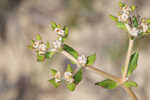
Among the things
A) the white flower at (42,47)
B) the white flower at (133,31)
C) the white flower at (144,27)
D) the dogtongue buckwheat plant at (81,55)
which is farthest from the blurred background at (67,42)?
the white flower at (42,47)

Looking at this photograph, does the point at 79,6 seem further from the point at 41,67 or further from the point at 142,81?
the point at 142,81

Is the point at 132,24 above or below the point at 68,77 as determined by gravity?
above

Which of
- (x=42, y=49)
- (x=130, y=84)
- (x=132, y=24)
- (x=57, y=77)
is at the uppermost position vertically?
(x=132, y=24)

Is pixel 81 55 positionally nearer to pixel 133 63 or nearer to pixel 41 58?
pixel 41 58

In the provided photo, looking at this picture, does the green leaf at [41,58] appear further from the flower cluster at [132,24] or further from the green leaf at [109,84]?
the flower cluster at [132,24]

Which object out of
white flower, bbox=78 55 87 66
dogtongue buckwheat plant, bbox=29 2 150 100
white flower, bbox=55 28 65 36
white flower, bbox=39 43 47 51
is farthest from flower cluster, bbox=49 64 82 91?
white flower, bbox=55 28 65 36

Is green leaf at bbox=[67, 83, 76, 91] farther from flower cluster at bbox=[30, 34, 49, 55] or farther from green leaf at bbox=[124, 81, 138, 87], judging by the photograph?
green leaf at bbox=[124, 81, 138, 87]

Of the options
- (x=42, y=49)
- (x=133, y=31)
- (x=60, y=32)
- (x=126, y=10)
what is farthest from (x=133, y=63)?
(x=42, y=49)

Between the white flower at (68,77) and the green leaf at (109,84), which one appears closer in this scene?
the white flower at (68,77)
